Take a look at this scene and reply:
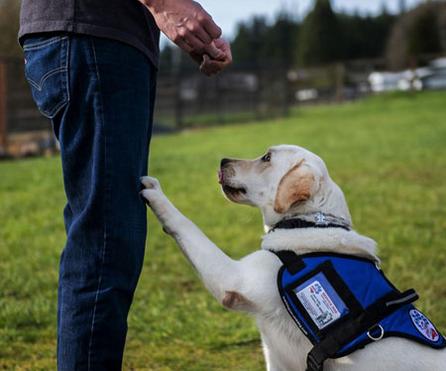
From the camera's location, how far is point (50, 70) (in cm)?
223

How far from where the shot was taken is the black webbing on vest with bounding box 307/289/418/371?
2.47 metres

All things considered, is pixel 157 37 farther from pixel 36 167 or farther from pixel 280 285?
pixel 36 167

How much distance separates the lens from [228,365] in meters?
3.62

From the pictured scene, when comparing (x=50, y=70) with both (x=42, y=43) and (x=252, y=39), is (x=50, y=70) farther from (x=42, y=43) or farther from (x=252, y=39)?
(x=252, y=39)

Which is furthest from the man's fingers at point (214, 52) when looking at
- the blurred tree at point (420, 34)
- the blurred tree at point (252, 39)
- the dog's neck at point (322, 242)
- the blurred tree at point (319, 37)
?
the blurred tree at point (252, 39)

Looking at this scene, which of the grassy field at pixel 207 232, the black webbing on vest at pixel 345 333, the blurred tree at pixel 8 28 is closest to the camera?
the black webbing on vest at pixel 345 333

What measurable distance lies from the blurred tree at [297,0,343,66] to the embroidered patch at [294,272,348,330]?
59271 millimetres

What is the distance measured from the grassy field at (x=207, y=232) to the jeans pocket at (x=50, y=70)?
1663mm

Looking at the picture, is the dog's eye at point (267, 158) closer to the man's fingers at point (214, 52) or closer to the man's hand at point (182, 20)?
the man's fingers at point (214, 52)

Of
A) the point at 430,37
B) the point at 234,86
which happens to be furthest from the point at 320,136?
the point at 430,37

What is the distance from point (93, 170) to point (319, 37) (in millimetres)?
60251

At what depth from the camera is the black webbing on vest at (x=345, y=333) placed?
247cm

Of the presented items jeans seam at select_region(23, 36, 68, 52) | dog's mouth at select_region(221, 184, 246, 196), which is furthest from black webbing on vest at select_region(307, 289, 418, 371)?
jeans seam at select_region(23, 36, 68, 52)

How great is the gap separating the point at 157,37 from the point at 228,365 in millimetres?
1827
